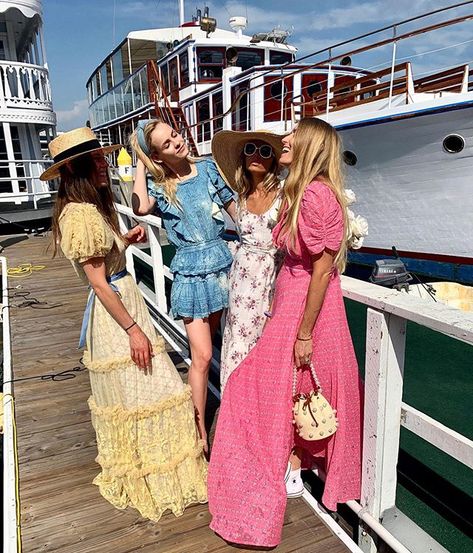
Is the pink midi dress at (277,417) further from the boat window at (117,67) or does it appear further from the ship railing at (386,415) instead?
the boat window at (117,67)

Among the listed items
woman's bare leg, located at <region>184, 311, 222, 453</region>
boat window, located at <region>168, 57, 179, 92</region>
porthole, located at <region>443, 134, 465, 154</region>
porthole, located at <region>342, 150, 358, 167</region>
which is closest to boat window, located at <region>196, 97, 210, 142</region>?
boat window, located at <region>168, 57, 179, 92</region>

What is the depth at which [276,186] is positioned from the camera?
88.1 inches

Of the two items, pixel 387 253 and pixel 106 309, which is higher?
pixel 106 309

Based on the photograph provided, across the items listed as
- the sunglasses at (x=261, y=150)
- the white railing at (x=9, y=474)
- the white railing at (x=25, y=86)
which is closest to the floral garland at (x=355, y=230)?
the sunglasses at (x=261, y=150)

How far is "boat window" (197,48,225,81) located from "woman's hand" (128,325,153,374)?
1304cm

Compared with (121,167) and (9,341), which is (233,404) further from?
(121,167)

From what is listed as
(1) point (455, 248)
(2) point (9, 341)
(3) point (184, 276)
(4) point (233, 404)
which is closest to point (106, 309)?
(3) point (184, 276)

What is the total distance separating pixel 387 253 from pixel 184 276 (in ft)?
21.0

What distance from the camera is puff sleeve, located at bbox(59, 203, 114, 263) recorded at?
5.92 ft

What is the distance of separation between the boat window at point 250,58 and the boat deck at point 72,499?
37.1 ft

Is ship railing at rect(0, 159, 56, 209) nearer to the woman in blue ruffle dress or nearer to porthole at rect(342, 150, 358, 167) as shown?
porthole at rect(342, 150, 358, 167)

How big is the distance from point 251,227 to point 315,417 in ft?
3.02

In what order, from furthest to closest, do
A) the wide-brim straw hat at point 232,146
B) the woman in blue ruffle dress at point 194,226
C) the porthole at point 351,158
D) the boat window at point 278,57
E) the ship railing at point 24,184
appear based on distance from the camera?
the boat window at point 278,57 → the ship railing at point 24,184 → the porthole at point 351,158 → the woman in blue ruffle dress at point 194,226 → the wide-brim straw hat at point 232,146

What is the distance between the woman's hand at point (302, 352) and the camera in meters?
1.85
